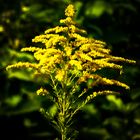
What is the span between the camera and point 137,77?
9.67m

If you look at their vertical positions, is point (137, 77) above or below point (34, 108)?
above

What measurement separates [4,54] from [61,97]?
4.98 meters

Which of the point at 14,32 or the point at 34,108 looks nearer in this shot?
the point at 34,108

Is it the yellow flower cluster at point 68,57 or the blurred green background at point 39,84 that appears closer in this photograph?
the yellow flower cluster at point 68,57

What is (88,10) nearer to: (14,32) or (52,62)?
(14,32)

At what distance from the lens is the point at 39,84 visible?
28.9 feet

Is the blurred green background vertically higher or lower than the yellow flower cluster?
higher

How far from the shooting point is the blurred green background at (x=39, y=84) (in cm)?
902

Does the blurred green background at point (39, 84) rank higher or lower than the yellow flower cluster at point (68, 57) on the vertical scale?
higher

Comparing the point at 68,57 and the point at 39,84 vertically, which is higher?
the point at 39,84

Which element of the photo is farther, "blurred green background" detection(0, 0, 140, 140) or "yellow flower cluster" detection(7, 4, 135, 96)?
"blurred green background" detection(0, 0, 140, 140)

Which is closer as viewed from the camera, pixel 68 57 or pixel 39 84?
pixel 68 57

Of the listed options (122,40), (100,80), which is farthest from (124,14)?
(100,80)

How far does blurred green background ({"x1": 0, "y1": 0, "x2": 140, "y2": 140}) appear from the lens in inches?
355
